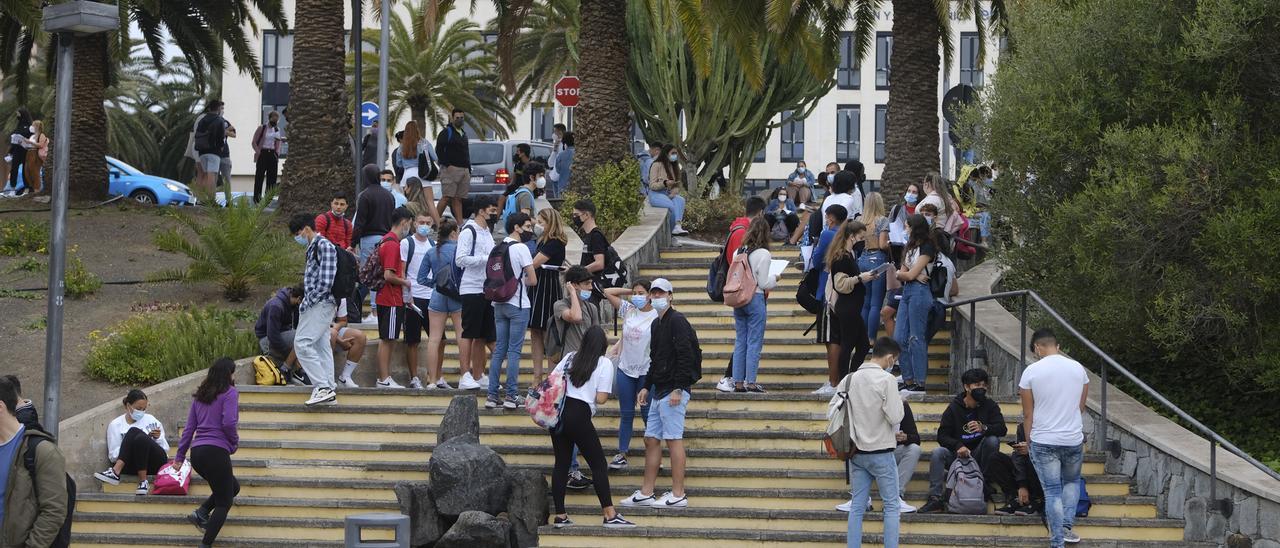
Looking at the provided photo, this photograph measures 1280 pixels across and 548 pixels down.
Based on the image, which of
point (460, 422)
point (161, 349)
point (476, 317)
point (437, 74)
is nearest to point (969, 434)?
point (460, 422)

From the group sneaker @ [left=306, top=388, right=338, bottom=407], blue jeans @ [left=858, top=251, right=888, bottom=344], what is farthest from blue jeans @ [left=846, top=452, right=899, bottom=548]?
sneaker @ [left=306, top=388, right=338, bottom=407]

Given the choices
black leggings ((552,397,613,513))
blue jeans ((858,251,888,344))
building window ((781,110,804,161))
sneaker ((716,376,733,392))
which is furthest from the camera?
building window ((781,110,804,161))

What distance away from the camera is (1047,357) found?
10914mm

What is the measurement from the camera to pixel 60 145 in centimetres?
1212

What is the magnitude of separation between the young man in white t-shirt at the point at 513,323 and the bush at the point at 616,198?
6.62 meters

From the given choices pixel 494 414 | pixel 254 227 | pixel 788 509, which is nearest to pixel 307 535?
pixel 494 414

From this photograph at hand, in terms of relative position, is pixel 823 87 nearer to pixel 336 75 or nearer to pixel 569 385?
pixel 336 75

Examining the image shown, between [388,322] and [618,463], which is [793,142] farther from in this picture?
[618,463]

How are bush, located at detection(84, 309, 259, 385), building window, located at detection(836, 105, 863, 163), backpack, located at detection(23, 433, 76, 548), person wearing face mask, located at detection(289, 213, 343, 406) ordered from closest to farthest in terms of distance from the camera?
1. backpack, located at detection(23, 433, 76, 548)
2. person wearing face mask, located at detection(289, 213, 343, 406)
3. bush, located at detection(84, 309, 259, 385)
4. building window, located at detection(836, 105, 863, 163)

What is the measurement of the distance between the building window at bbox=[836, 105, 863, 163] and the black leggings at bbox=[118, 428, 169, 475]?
51997 mm

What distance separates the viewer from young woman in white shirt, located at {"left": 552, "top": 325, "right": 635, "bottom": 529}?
1160 cm

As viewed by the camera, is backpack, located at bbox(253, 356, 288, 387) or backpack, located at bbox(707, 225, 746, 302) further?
backpack, located at bbox(253, 356, 288, 387)

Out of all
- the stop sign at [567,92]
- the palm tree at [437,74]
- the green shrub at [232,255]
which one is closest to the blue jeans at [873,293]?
the green shrub at [232,255]

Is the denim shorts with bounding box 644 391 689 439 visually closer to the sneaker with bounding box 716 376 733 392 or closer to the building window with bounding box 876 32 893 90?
the sneaker with bounding box 716 376 733 392
